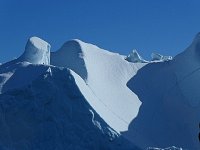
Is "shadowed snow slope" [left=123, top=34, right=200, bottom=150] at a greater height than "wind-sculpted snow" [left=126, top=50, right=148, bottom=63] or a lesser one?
lesser

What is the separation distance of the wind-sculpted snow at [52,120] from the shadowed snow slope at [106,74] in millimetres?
3146

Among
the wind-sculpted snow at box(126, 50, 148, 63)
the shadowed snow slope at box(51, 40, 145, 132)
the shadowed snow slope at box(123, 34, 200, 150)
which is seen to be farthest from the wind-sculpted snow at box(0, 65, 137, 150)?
the wind-sculpted snow at box(126, 50, 148, 63)

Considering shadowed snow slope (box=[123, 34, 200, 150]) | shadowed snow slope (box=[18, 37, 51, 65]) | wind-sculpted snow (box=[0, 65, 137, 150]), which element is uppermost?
shadowed snow slope (box=[18, 37, 51, 65])

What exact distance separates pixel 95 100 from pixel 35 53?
32.0 feet

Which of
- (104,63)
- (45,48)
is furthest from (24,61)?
(104,63)

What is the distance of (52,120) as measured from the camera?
68.5ft

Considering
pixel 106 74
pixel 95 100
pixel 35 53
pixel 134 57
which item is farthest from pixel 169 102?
pixel 35 53

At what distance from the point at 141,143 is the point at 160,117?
2730mm

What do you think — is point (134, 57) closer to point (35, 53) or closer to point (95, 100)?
point (35, 53)

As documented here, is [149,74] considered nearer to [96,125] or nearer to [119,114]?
[119,114]

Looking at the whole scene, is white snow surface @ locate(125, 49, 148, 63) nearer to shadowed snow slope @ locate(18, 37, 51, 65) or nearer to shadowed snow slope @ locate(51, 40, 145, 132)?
shadowed snow slope @ locate(51, 40, 145, 132)

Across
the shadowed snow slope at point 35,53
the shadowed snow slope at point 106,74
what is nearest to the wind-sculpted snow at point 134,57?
the shadowed snow slope at point 106,74

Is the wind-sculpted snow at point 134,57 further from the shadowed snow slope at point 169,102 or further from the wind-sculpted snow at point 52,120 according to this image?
the wind-sculpted snow at point 52,120

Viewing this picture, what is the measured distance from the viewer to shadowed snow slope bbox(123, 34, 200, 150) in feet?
88.0
